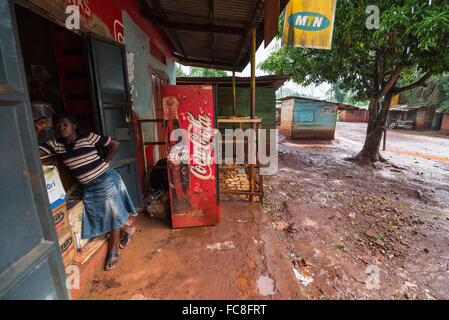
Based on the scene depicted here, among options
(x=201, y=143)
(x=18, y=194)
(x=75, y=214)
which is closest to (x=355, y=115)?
(x=201, y=143)

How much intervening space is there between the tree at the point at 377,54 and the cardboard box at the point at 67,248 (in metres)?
6.44

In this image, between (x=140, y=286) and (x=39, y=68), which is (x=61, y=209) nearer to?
(x=140, y=286)

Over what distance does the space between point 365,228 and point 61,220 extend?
16.2 feet

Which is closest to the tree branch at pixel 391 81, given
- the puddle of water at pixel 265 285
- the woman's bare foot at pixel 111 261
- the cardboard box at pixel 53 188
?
the puddle of water at pixel 265 285

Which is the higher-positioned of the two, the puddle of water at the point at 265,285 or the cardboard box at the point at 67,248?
the cardboard box at the point at 67,248

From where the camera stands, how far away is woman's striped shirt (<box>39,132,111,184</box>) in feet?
6.67

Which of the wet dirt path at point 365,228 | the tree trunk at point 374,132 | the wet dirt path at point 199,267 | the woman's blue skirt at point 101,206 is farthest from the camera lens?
the tree trunk at point 374,132

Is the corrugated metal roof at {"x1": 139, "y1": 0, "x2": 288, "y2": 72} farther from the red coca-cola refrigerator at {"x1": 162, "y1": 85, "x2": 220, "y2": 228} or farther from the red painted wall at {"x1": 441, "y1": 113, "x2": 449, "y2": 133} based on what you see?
the red painted wall at {"x1": 441, "y1": 113, "x2": 449, "y2": 133}

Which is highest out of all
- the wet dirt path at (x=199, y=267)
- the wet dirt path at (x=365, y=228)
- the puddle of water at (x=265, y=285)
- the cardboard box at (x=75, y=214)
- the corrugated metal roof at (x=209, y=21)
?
the corrugated metal roof at (x=209, y=21)

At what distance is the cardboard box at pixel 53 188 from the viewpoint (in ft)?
5.99

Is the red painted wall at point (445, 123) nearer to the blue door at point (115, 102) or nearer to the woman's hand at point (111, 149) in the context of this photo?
the blue door at point (115, 102)

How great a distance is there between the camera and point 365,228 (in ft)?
13.5

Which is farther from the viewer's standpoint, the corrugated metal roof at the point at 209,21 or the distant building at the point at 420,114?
the distant building at the point at 420,114
